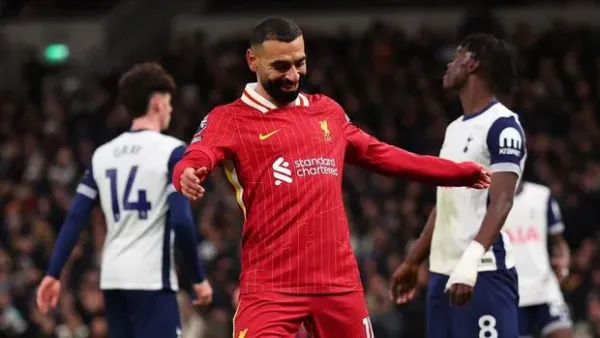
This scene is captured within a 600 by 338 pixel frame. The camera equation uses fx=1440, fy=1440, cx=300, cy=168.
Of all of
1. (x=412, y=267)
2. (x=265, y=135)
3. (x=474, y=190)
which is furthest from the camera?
(x=412, y=267)

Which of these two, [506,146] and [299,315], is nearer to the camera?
[299,315]

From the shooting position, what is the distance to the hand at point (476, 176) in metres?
6.46

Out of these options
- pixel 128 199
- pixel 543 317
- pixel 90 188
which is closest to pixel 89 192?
pixel 90 188

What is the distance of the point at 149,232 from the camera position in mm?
7980

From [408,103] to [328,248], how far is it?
11930mm

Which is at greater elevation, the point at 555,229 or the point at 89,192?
the point at 89,192

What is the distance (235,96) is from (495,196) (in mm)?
12901

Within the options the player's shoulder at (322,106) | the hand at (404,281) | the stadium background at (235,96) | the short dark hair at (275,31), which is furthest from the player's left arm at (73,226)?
the stadium background at (235,96)

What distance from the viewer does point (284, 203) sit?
6.21 metres

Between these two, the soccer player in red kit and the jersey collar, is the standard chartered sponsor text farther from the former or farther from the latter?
the jersey collar

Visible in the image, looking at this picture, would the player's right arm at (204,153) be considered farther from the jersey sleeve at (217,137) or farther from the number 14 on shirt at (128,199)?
the number 14 on shirt at (128,199)

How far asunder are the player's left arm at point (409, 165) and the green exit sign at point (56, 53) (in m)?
17.5

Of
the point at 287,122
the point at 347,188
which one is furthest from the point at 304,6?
the point at 287,122

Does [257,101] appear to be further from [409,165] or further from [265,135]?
[409,165]
